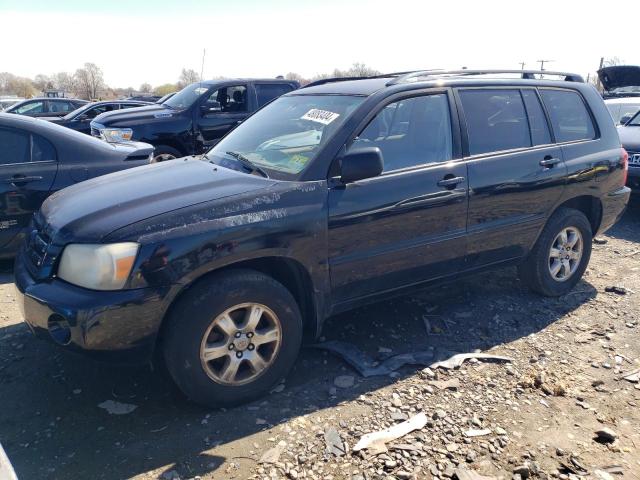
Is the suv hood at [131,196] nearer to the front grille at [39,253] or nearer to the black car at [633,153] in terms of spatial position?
the front grille at [39,253]

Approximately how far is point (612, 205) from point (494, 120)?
1592mm

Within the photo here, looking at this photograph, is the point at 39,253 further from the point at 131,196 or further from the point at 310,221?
the point at 310,221

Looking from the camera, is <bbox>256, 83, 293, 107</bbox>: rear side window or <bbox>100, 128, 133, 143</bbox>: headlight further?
<bbox>256, 83, 293, 107</bbox>: rear side window

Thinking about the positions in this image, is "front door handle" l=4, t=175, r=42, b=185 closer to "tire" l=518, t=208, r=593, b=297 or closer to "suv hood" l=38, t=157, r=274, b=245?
"suv hood" l=38, t=157, r=274, b=245

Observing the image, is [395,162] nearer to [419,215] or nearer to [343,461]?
[419,215]

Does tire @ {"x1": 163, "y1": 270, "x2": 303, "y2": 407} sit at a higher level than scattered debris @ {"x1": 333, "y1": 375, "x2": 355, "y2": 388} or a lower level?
higher

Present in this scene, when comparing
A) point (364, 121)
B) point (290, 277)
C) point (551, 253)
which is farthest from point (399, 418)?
point (551, 253)

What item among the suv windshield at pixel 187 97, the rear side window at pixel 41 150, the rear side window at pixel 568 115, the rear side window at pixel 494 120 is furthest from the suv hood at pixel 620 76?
the rear side window at pixel 41 150

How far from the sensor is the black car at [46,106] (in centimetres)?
1620

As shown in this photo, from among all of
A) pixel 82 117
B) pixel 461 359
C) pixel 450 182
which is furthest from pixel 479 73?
pixel 82 117

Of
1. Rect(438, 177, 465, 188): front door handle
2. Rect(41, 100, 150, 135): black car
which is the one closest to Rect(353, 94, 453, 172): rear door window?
Rect(438, 177, 465, 188): front door handle

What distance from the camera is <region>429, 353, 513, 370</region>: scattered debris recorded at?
354cm

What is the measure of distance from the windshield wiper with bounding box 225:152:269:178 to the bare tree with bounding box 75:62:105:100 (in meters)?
47.0

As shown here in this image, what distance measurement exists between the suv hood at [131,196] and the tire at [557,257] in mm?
2509
